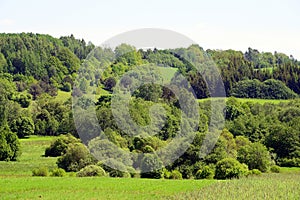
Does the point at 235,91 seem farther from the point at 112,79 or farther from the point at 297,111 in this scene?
the point at 297,111

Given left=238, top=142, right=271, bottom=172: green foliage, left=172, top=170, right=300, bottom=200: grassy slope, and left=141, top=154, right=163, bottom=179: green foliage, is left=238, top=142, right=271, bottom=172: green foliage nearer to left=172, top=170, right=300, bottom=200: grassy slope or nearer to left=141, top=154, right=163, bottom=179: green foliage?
left=141, top=154, right=163, bottom=179: green foliage

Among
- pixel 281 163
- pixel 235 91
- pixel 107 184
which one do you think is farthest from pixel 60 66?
pixel 107 184

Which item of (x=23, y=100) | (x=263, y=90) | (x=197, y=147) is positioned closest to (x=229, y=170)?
(x=197, y=147)

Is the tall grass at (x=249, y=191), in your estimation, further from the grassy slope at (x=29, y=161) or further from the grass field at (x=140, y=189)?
the grassy slope at (x=29, y=161)

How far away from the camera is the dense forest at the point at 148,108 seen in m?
50.7

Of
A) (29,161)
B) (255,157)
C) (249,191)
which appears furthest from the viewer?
(29,161)

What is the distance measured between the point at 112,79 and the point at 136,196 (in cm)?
7730

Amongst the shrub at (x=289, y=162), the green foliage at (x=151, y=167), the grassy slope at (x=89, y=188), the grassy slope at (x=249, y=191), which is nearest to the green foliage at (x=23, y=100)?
the shrub at (x=289, y=162)

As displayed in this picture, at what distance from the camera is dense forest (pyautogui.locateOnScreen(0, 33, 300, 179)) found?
5066cm

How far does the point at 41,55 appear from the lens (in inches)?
5906

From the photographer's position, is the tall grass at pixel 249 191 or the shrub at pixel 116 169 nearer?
the tall grass at pixel 249 191

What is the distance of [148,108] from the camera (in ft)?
234

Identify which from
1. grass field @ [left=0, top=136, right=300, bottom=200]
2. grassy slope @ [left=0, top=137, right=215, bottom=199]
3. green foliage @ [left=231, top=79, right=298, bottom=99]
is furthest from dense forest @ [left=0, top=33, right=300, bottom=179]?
grassy slope @ [left=0, top=137, right=215, bottom=199]

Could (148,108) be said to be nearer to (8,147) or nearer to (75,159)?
(8,147)
